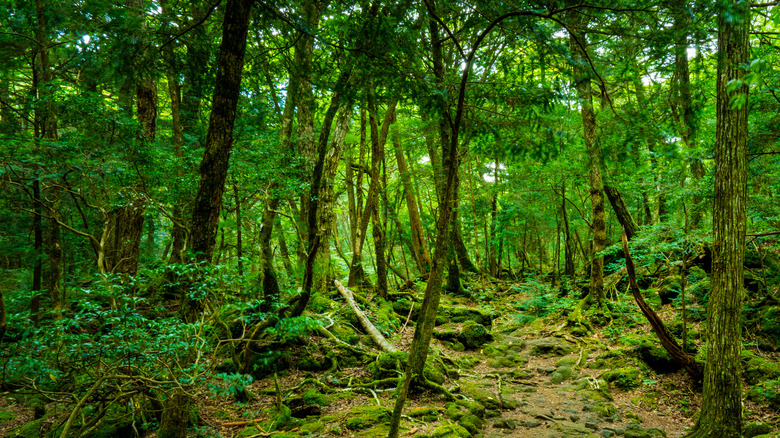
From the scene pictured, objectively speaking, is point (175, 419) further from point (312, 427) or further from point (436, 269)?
point (436, 269)

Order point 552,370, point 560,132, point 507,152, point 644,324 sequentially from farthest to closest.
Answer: point 644,324
point 552,370
point 507,152
point 560,132

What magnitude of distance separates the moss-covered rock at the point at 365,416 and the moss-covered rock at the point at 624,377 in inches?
198

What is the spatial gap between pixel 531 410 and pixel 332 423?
3651 millimetres

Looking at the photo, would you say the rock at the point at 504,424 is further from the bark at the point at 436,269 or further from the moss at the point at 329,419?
the moss at the point at 329,419

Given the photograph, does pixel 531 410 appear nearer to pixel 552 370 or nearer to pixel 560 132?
pixel 552 370

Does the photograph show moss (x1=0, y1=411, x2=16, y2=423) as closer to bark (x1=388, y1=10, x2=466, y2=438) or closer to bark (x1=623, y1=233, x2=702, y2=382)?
bark (x1=388, y1=10, x2=466, y2=438)

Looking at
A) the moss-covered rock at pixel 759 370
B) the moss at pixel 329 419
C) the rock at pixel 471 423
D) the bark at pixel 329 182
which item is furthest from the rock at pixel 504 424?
the bark at pixel 329 182

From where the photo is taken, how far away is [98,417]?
3738mm

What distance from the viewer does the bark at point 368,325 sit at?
851 cm

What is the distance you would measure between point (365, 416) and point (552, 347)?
21.9ft

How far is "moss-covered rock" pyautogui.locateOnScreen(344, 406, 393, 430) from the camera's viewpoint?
513cm

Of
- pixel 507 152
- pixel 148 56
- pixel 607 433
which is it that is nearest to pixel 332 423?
pixel 607 433

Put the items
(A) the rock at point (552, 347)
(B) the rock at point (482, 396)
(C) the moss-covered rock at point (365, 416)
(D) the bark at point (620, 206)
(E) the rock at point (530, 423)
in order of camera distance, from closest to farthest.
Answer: (C) the moss-covered rock at point (365, 416) < (E) the rock at point (530, 423) < (B) the rock at point (482, 396) < (A) the rock at point (552, 347) < (D) the bark at point (620, 206)

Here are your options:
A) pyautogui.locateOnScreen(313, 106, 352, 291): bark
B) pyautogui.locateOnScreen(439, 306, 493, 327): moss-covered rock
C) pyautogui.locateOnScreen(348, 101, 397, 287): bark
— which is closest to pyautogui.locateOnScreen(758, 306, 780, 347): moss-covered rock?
pyautogui.locateOnScreen(439, 306, 493, 327): moss-covered rock
